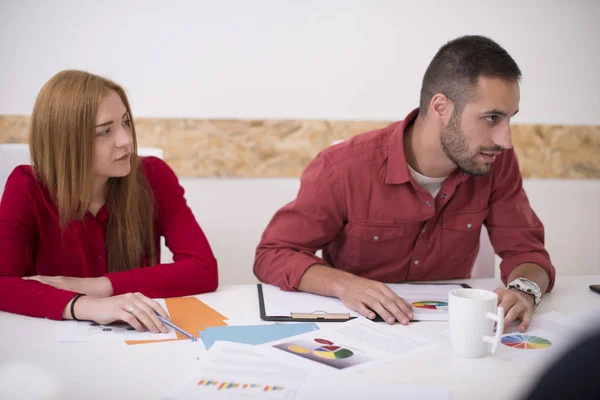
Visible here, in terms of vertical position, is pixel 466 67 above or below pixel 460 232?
above

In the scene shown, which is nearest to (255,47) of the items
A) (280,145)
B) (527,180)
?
(280,145)

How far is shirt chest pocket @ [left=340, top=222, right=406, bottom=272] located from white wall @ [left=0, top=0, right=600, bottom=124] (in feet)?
3.42

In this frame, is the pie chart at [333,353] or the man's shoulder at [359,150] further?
the man's shoulder at [359,150]

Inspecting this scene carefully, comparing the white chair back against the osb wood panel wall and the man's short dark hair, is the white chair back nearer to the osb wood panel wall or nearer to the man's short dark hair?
the osb wood panel wall

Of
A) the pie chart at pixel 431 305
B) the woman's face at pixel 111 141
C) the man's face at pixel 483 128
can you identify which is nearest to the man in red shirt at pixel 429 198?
the man's face at pixel 483 128

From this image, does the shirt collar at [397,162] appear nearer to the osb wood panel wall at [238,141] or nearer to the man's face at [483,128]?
the man's face at [483,128]

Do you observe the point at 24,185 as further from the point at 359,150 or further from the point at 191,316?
the point at 359,150

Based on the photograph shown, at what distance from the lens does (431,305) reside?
1450 mm

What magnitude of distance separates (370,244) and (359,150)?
264 millimetres

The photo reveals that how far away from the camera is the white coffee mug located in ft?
3.70

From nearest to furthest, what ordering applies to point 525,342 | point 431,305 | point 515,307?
point 525,342 < point 515,307 < point 431,305

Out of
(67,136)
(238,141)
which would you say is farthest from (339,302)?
→ (238,141)

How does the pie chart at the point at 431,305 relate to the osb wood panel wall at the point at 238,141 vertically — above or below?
below

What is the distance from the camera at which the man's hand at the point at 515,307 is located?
1.31m
